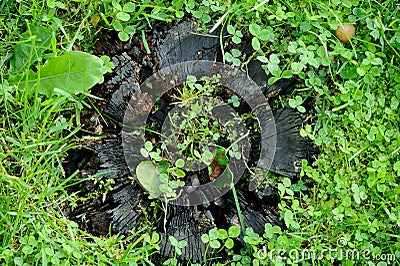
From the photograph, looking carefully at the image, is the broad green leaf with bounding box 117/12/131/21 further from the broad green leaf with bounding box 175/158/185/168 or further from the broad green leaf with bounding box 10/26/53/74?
the broad green leaf with bounding box 175/158/185/168

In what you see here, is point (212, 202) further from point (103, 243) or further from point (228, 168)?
point (103, 243)

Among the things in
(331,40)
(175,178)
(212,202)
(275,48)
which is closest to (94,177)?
(175,178)

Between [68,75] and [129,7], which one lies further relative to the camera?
[129,7]

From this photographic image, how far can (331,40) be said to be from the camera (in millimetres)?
2557

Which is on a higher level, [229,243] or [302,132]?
[302,132]

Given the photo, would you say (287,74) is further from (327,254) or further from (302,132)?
(327,254)

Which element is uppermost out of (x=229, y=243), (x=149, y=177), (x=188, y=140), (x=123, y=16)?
(x=123, y=16)

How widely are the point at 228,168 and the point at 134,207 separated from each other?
1.48ft

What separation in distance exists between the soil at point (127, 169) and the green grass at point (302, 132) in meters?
0.05

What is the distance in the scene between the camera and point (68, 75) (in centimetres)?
227
